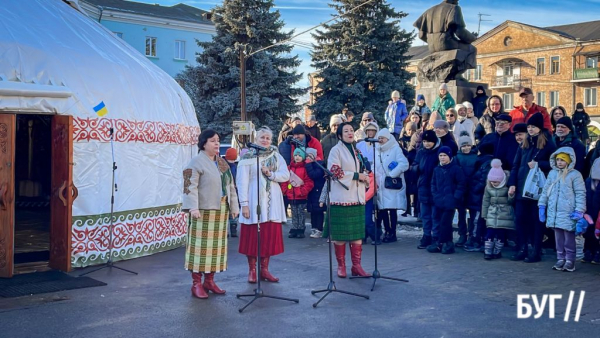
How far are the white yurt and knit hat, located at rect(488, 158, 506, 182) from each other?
15.2 feet

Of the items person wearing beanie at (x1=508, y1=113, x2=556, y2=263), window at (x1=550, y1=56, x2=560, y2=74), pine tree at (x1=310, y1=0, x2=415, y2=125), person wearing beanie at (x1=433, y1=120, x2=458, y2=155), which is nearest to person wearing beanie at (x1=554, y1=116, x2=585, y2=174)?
person wearing beanie at (x1=508, y1=113, x2=556, y2=263)

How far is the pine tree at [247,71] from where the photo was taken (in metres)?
23.7

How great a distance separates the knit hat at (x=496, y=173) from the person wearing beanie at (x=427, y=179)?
960 millimetres

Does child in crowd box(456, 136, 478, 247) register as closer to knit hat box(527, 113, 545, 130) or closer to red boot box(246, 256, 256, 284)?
knit hat box(527, 113, 545, 130)

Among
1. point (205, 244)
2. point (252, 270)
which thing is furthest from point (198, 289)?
point (252, 270)

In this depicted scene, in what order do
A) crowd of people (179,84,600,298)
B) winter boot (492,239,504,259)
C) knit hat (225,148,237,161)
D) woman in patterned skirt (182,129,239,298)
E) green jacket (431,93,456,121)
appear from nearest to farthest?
woman in patterned skirt (182,129,239,298) < crowd of people (179,84,600,298) < knit hat (225,148,237,161) < winter boot (492,239,504,259) < green jacket (431,93,456,121)

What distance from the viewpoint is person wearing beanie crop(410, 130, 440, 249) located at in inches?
358

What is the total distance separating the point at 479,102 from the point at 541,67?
35658mm

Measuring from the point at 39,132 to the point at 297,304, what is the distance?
34.8 feet

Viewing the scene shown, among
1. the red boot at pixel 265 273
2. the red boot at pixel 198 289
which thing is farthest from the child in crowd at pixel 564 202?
→ the red boot at pixel 198 289

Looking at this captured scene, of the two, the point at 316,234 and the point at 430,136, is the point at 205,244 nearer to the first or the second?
the point at 430,136

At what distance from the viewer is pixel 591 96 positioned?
43.0 meters

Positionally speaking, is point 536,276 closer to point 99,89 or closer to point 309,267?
point 309,267

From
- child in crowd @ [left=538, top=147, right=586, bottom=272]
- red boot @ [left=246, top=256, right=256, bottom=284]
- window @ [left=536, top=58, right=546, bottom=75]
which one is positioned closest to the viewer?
red boot @ [left=246, top=256, right=256, bottom=284]
